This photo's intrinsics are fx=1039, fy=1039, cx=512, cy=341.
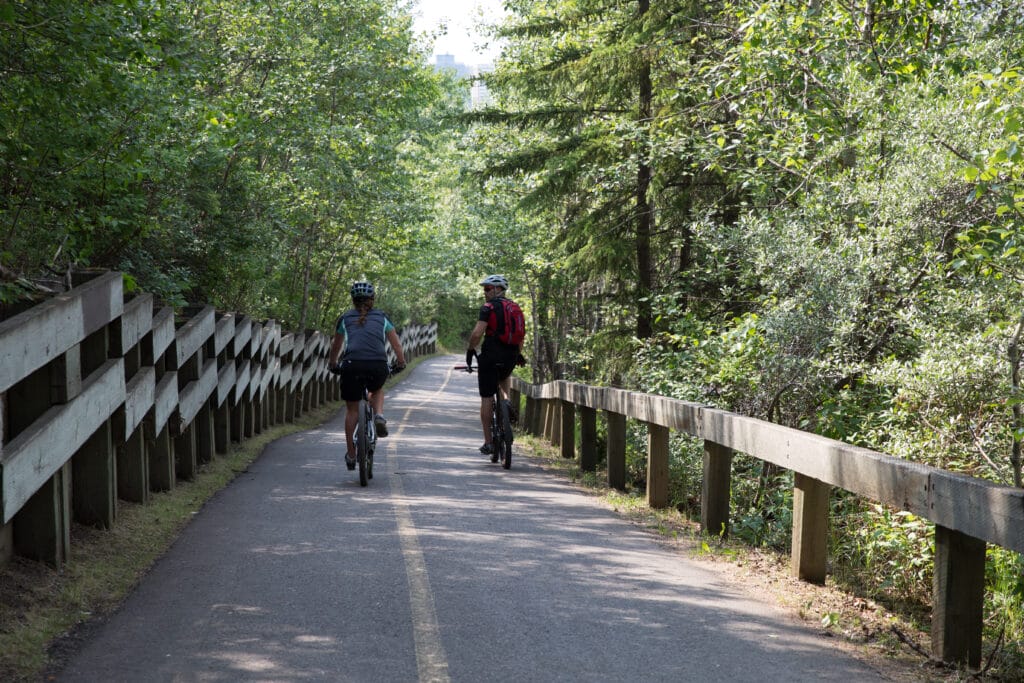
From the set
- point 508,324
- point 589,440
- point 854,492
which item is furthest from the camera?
point 508,324

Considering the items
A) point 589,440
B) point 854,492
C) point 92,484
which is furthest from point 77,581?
point 589,440

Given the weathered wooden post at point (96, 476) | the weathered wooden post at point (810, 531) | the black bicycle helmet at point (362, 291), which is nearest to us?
the weathered wooden post at point (810, 531)

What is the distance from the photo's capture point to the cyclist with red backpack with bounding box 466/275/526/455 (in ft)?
40.7

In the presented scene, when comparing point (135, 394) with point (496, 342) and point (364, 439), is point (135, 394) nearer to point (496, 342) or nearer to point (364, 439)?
point (364, 439)

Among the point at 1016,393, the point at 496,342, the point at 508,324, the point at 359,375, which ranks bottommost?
the point at 359,375

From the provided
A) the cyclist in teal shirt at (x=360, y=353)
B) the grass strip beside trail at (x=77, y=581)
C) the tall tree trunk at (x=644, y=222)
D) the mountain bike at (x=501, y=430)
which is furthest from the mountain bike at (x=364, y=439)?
the tall tree trunk at (x=644, y=222)

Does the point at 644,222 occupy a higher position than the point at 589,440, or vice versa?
the point at 644,222

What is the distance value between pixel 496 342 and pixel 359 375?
228 cm

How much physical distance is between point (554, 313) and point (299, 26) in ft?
42.6

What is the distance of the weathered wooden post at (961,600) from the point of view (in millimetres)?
4762

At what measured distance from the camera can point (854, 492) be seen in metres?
6.04

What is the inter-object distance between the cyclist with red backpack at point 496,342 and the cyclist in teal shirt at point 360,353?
5.23 ft

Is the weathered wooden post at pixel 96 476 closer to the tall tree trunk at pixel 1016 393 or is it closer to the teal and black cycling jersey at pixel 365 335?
the teal and black cycling jersey at pixel 365 335

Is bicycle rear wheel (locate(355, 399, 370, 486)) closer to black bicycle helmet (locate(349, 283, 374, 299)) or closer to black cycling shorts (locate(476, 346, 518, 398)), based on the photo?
black bicycle helmet (locate(349, 283, 374, 299))
